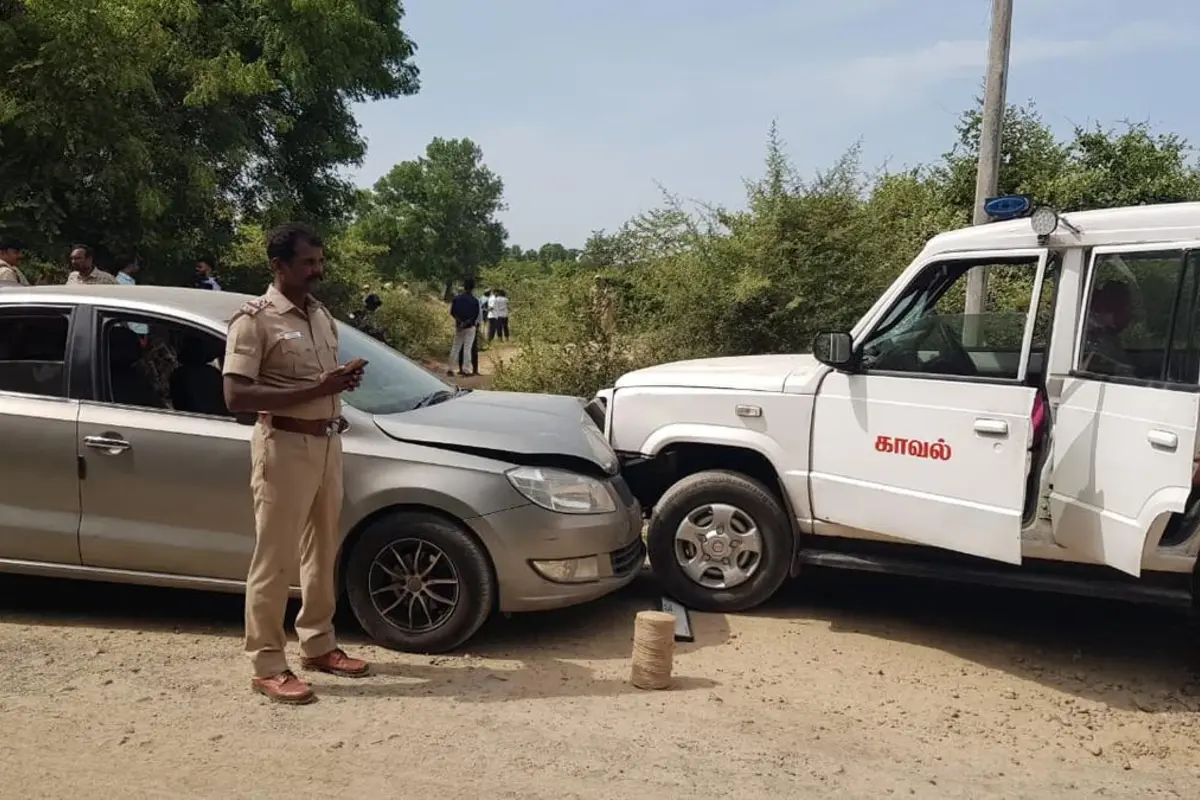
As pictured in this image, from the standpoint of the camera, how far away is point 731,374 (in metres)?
5.71

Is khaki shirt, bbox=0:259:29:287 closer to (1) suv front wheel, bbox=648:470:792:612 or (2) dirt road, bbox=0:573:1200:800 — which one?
(2) dirt road, bbox=0:573:1200:800

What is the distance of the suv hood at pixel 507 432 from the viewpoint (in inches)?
188

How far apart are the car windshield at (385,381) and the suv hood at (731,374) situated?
3.82 feet

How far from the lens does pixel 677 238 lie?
37.9 ft

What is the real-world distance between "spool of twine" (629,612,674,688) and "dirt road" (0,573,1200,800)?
10 centimetres

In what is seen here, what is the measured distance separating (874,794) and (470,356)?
45.1ft

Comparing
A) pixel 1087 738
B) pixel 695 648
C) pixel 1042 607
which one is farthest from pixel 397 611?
pixel 1042 607

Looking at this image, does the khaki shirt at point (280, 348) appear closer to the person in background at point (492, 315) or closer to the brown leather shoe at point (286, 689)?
the brown leather shoe at point (286, 689)

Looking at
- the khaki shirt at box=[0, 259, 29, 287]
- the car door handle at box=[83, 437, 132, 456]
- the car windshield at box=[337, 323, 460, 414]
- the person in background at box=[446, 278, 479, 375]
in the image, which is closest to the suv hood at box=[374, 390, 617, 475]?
the car windshield at box=[337, 323, 460, 414]

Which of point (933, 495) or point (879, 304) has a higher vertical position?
point (879, 304)

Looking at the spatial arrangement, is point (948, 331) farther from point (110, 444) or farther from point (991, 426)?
point (110, 444)

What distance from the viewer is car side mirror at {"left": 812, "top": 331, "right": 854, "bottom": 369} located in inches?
202

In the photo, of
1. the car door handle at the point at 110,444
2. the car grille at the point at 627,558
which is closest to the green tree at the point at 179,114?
the car door handle at the point at 110,444

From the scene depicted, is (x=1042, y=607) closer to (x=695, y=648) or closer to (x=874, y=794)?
(x=695, y=648)
